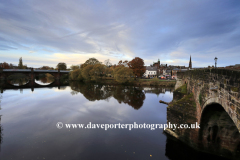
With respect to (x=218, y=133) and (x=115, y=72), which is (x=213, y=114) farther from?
(x=115, y=72)

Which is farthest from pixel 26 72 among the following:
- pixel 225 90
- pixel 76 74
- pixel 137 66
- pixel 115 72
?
pixel 225 90

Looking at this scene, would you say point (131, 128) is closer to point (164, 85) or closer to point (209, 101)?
point (209, 101)

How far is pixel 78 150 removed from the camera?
8.34 metres

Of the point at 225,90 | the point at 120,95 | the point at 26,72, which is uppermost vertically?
the point at 26,72

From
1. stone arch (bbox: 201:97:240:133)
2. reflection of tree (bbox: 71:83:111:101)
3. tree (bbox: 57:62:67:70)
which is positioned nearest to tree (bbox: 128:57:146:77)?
reflection of tree (bbox: 71:83:111:101)

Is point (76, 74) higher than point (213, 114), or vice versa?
point (76, 74)

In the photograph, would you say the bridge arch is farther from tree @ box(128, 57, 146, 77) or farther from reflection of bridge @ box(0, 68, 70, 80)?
reflection of bridge @ box(0, 68, 70, 80)

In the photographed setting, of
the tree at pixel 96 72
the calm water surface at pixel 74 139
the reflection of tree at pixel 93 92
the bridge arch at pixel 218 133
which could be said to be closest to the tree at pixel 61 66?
the tree at pixel 96 72

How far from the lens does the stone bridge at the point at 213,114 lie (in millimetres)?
4432

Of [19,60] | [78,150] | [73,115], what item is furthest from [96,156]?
[19,60]

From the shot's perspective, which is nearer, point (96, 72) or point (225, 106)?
point (225, 106)

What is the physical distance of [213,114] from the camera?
22.9 ft

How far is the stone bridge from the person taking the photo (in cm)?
443

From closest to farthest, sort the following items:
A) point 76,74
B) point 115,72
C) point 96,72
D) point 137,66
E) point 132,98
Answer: point 132,98 < point 115,72 < point 96,72 < point 137,66 < point 76,74
